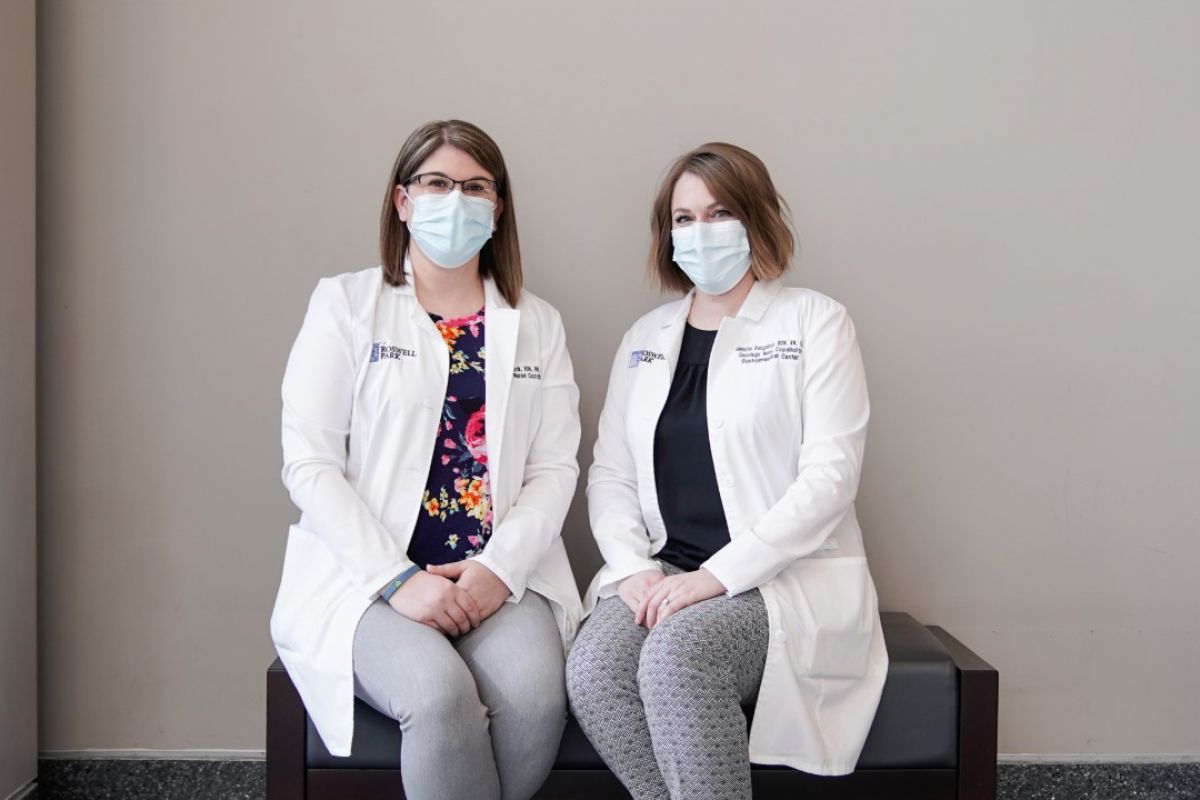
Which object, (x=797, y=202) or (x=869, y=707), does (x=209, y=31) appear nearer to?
(x=797, y=202)

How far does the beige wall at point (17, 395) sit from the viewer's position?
6.68 feet

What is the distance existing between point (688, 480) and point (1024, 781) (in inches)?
44.1

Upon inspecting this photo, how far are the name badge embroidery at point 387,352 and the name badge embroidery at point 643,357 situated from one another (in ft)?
1.44

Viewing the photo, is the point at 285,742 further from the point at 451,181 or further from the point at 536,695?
the point at 451,181

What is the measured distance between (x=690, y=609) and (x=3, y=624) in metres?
1.45

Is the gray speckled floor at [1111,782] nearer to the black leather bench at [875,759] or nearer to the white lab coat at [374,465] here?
the black leather bench at [875,759]

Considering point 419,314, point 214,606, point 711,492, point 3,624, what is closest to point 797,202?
point 711,492

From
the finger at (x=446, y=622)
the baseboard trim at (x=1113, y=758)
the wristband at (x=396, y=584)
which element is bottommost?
the baseboard trim at (x=1113, y=758)

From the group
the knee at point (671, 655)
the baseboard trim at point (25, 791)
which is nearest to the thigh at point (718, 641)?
the knee at point (671, 655)

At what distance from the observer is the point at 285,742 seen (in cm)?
175

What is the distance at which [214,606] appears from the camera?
7.45ft

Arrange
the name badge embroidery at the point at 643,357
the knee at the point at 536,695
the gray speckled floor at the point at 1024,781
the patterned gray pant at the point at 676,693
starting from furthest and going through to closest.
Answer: the gray speckled floor at the point at 1024,781
the name badge embroidery at the point at 643,357
the knee at the point at 536,695
the patterned gray pant at the point at 676,693

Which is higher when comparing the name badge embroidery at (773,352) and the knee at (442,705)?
the name badge embroidery at (773,352)

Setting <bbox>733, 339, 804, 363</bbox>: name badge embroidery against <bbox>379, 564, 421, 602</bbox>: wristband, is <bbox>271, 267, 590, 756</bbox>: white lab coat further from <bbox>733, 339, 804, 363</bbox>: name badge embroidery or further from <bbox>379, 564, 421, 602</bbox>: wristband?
<bbox>733, 339, 804, 363</bbox>: name badge embroidery
